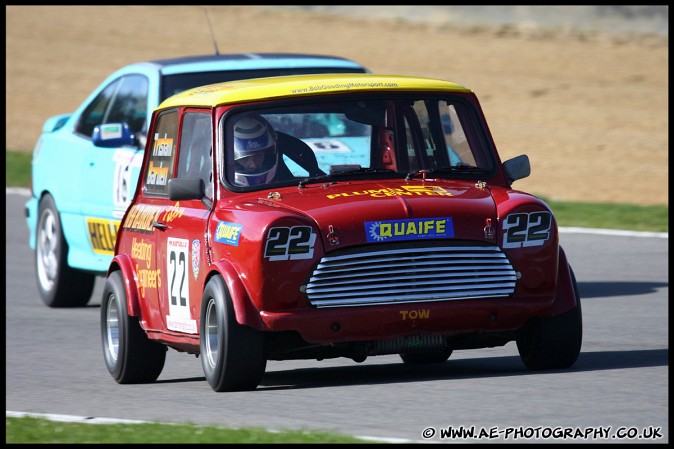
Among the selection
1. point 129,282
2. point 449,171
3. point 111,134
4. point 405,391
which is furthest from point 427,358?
point 111,134

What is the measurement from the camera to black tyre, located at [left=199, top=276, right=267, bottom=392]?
26.3ft

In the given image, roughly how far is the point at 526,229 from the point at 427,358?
1.51 meters

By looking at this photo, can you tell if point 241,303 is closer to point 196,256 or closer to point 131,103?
point 196,256

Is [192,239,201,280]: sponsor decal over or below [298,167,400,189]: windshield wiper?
below

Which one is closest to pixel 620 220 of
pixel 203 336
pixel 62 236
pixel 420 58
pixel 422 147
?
pixel 62 236

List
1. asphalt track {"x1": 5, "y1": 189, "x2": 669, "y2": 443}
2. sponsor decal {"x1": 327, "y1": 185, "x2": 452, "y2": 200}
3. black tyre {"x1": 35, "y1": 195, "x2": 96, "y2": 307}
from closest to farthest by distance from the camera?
asphalt track {"x1": 5, "y1": 189, "x2": 669, "y2": 443} → sponsor decal {"x1": 327, "y1": 185, "x2": 452, "y2": 200} → black tyre {"x1": 35, "y1": 195, "x2": 96, "y2": 307}

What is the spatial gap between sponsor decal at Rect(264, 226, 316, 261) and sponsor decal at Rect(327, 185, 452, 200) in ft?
1.24

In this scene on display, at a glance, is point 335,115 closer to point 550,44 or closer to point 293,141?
point 293,141

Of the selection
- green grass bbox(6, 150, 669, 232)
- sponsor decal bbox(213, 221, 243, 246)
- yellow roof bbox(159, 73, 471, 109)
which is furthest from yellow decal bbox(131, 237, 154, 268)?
green grass bbox(6, 150, 669, 232)

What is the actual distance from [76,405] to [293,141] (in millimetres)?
1812

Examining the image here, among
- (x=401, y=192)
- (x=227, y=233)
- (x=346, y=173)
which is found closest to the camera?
(x=227, y=233)

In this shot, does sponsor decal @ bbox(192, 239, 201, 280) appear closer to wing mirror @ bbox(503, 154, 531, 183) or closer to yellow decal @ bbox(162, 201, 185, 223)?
yellow decal @ bbox(162, 201, 185, 223)

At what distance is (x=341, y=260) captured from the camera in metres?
8.03

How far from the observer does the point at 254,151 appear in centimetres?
883
